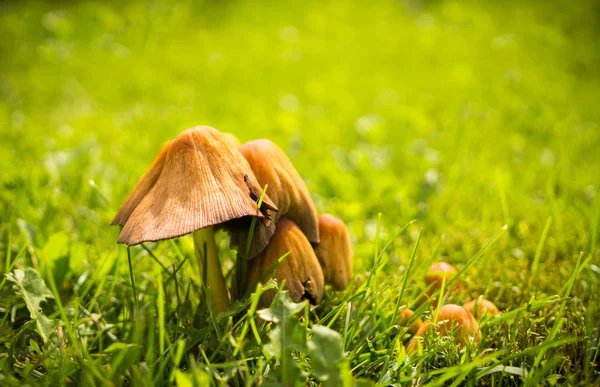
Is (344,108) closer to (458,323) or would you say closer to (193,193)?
(458,323)

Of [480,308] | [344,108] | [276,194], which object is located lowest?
[480,308]

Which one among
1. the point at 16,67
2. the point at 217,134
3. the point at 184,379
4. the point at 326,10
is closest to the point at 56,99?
the point at 16,67

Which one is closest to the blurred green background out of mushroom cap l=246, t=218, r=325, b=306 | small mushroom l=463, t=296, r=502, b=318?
small mushroom l=463, t=296, r=502, b=318

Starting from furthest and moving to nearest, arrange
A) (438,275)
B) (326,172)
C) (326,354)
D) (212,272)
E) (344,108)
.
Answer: (344,108), (326,172), (438,275), (212,272), (326,354)

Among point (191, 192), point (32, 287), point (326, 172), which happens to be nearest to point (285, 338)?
point (191, 192)

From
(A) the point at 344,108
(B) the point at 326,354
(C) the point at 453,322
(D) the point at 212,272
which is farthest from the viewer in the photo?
(A) the point at 344,108

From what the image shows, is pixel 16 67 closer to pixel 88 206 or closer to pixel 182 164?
pixel 88 206
